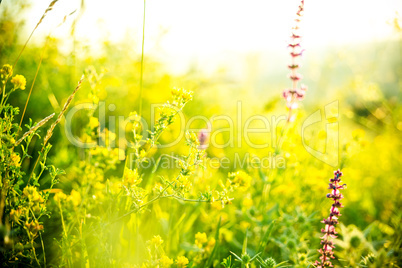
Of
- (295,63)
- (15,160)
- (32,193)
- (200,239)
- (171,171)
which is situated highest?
(295,63)

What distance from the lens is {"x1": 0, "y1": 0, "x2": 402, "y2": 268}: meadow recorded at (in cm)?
141

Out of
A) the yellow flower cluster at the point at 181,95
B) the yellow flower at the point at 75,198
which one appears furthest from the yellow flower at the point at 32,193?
the yellow flower cluster at the point at 181,95

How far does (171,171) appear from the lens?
2.62m

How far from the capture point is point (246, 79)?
181 inches

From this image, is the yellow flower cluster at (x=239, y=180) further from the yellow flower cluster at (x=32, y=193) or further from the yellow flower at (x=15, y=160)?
the yellow flower at (x=15, y=160)

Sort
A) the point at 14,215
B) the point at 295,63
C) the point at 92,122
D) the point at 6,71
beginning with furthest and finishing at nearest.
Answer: the point at 295,63 → the point at 92,122 → the point at 6,71 → the point at 14,215

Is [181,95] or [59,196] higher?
[181,95]

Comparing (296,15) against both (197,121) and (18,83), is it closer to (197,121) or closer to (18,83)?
(18,83)

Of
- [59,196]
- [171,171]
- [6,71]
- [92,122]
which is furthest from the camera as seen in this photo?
[171,171]

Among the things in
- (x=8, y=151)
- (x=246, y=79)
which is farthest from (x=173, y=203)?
(x=246, y=79)

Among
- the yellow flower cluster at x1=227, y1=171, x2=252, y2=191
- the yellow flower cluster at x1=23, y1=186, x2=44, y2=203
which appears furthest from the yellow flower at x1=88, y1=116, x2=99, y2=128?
the yellow flower cluster at x1=227, y1=171, x2=252, y2=191

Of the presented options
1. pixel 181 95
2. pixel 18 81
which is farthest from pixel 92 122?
pixel 181 95

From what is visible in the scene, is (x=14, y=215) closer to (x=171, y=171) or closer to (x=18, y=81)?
(x=18, y=81)

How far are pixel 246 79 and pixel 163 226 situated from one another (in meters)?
3.21
